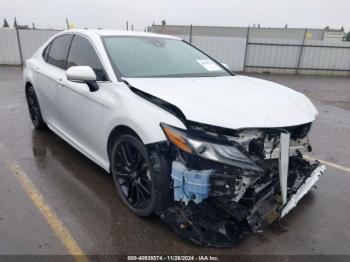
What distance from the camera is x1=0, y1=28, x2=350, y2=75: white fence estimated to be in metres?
15.8

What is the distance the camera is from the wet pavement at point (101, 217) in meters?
2.49

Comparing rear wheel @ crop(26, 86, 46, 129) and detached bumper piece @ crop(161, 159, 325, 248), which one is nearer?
detached bumper piece @ crop(161, 159, 325, 248)

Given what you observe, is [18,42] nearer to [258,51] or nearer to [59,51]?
[258,51]

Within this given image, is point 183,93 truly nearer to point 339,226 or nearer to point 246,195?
point 246,195

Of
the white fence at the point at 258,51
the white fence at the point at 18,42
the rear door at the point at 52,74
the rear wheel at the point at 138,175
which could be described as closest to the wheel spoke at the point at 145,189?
the rear wheel at the point at 138,175

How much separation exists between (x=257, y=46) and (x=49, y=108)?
14.1 metres

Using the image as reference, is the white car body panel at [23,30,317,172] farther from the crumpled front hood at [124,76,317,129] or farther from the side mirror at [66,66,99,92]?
the side mirror at [66,66,99,92]

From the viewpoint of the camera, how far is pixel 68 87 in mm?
3586

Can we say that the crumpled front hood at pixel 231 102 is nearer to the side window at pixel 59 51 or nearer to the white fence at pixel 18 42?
the side window at pixel 59 51

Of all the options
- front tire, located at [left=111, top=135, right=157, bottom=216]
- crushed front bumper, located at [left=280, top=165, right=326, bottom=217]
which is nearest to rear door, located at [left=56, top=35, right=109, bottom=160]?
front tire, located at [left=111, top=135, right=157, bottom=216]

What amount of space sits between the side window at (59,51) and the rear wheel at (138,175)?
1.78m

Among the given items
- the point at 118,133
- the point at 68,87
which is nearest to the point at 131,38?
the point at 68,87

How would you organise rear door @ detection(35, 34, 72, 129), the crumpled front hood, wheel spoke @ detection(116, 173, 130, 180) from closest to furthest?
the crumpled front hood, wheel spoke @ detection(116, 173, 130, 180), rear door @ detection(35, 34, 72, 129)

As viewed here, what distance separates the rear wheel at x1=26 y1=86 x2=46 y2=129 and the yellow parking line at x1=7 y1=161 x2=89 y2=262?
1251 millimetres
